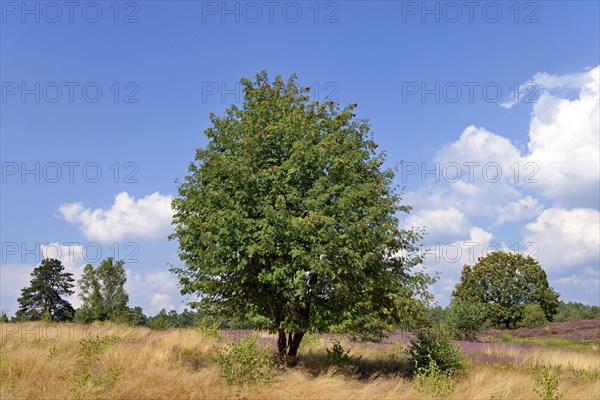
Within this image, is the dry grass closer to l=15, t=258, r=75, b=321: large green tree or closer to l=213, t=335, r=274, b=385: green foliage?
l=213, t=335, r=274, b=385: green foliage

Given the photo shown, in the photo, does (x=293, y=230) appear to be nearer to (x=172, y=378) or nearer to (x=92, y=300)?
(x=172, y=378)

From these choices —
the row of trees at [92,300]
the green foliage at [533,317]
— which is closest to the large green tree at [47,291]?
the row of trees at [92,300]

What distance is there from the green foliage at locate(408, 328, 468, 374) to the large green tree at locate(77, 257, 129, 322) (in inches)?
1002

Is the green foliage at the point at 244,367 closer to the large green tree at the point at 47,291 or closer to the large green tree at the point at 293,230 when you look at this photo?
the large green tree at the point at 293,230

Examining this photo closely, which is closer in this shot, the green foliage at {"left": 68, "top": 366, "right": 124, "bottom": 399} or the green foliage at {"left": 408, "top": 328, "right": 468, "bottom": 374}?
the green foliage at {"left": 68, "top": 366, "right": 124, "bottom": 399}

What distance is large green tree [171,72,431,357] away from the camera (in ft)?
42.9

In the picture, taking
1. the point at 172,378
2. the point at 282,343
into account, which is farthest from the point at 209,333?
the point at 172,378

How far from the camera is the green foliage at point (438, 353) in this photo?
16.1 m

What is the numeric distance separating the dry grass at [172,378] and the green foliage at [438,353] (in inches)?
19.8

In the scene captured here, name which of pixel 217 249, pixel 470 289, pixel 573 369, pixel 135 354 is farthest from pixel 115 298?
pixel 470 289

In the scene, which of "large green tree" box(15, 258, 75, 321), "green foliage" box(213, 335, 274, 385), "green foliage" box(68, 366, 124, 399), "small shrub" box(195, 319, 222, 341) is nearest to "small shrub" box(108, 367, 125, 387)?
"green foliage" box(68, 366, 124, 399)

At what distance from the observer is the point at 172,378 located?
1166cm

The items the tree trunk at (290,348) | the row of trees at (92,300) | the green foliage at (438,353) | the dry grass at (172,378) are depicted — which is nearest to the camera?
the dry grass at (172,378)

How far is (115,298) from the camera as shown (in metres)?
35.8
